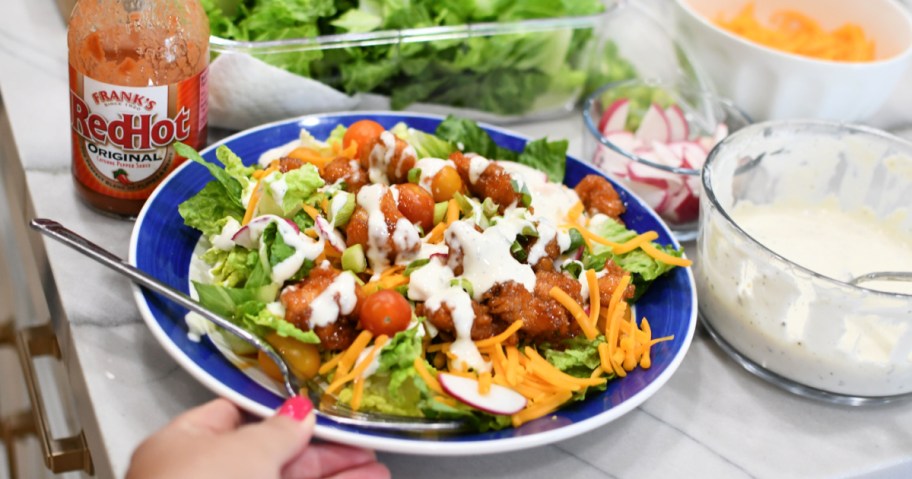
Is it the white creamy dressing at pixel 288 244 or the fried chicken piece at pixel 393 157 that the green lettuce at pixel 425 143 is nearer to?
the fried chicken piece at pixel 393 157

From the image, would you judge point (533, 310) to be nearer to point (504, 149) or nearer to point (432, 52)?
point (504, 149)

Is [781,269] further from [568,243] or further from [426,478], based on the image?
[426,478]

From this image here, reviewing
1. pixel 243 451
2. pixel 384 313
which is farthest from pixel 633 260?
pixel 243 451

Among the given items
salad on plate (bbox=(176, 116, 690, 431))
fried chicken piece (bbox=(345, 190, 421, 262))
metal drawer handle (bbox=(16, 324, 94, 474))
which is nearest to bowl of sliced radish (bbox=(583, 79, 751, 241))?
salad on plate (bbox=(176, 116, 690, 431))

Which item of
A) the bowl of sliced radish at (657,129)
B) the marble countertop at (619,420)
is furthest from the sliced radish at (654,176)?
the marble countertop at (619,420)

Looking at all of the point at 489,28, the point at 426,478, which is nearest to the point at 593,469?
the point at 426,478

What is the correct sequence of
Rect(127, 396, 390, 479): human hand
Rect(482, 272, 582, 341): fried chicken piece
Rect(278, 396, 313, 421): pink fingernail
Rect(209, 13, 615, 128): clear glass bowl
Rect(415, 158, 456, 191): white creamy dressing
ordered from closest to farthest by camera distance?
Rect(127, 396, 390, 479): human hand
Rect(278, 396, 313, 421): pink fingernail
Rect(482, 272, 582, 341): fried chicken piece
Rect(415, 158, 456, 191): white creamy dressing
Rect(209, 13, 615, 128): clear glass bowl

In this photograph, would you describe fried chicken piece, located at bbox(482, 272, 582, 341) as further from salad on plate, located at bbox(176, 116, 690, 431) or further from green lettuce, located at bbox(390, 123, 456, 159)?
green lettuce, located at bbox(390, 123, 456, 159)
